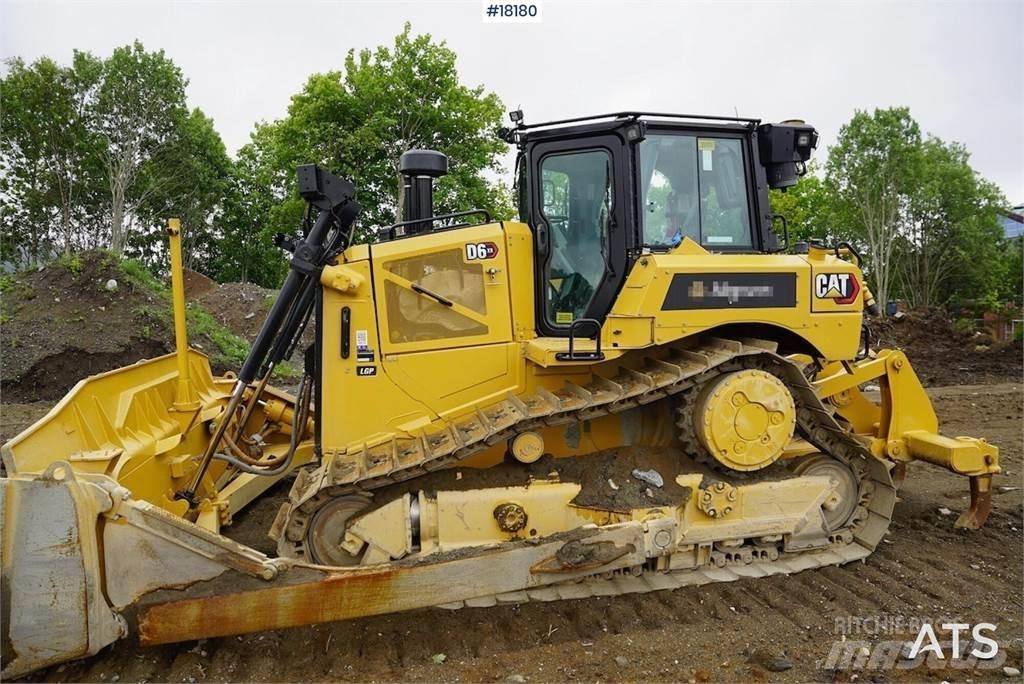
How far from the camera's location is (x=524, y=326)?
4.70 meters

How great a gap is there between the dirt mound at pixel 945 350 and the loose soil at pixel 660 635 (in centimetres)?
942

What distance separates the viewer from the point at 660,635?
156 inches

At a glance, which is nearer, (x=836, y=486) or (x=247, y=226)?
(x=836, y=486)

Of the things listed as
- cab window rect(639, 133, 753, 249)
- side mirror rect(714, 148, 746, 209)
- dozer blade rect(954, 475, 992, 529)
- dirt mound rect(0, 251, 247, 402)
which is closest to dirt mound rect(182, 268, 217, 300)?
dirt mound rect(0, 251, 247, 402)

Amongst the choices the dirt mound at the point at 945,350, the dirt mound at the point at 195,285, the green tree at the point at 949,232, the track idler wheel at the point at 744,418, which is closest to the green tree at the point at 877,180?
the green tree at the point at 949,232

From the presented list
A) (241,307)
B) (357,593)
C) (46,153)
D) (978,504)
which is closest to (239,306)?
(241,307)

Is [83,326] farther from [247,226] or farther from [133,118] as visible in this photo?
[247,226]

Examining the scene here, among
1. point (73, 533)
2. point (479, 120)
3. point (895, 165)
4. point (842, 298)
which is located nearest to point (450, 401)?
point (73, 533)

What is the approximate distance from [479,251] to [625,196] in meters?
0.98

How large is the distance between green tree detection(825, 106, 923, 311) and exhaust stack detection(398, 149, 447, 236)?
24239mm

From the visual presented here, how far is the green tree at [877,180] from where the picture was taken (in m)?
24.9

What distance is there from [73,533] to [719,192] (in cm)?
418

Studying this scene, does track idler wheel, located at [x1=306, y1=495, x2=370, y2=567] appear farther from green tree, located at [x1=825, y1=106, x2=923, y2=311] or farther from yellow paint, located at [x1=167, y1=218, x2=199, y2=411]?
green tree, located at [x1=825, y1=106, x2=923, y2=311]

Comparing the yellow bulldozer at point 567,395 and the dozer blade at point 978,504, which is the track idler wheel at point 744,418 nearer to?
the yellow bulldozer at point 567,395
